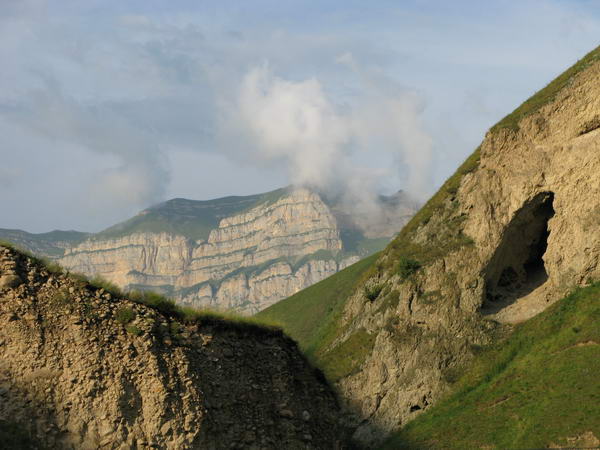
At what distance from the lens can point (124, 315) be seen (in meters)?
24.1

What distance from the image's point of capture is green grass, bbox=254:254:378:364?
10712cm

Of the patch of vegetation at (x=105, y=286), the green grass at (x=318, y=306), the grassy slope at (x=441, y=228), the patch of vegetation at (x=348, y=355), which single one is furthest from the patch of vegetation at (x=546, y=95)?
the patch of vegetation at (x=105, y=286)

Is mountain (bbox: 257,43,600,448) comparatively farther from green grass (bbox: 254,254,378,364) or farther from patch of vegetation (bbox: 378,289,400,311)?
green grass (bbox: 254,254,378,364)

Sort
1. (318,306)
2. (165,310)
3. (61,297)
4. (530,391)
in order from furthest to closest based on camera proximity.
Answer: (318,306), (530,391), (165,310), (61,297)

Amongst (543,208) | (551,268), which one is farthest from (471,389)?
(543,208)

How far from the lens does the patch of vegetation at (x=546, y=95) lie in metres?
74.1

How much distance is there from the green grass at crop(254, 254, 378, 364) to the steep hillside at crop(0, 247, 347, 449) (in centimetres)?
6688

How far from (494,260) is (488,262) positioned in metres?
0.77

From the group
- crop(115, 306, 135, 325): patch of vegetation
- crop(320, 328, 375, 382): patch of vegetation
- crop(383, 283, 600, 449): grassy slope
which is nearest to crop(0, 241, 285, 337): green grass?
crop(115, 306, 135, 325): patch of vegetation

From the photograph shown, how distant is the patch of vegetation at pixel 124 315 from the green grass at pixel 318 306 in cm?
6916

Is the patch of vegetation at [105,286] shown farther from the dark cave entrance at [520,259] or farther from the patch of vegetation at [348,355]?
the dark cave entrance at [520,259]

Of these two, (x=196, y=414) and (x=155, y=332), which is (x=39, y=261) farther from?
(x=196, y=414)

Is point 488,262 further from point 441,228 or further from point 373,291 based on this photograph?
point 373,291


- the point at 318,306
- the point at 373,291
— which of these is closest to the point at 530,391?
the point at 373,291
